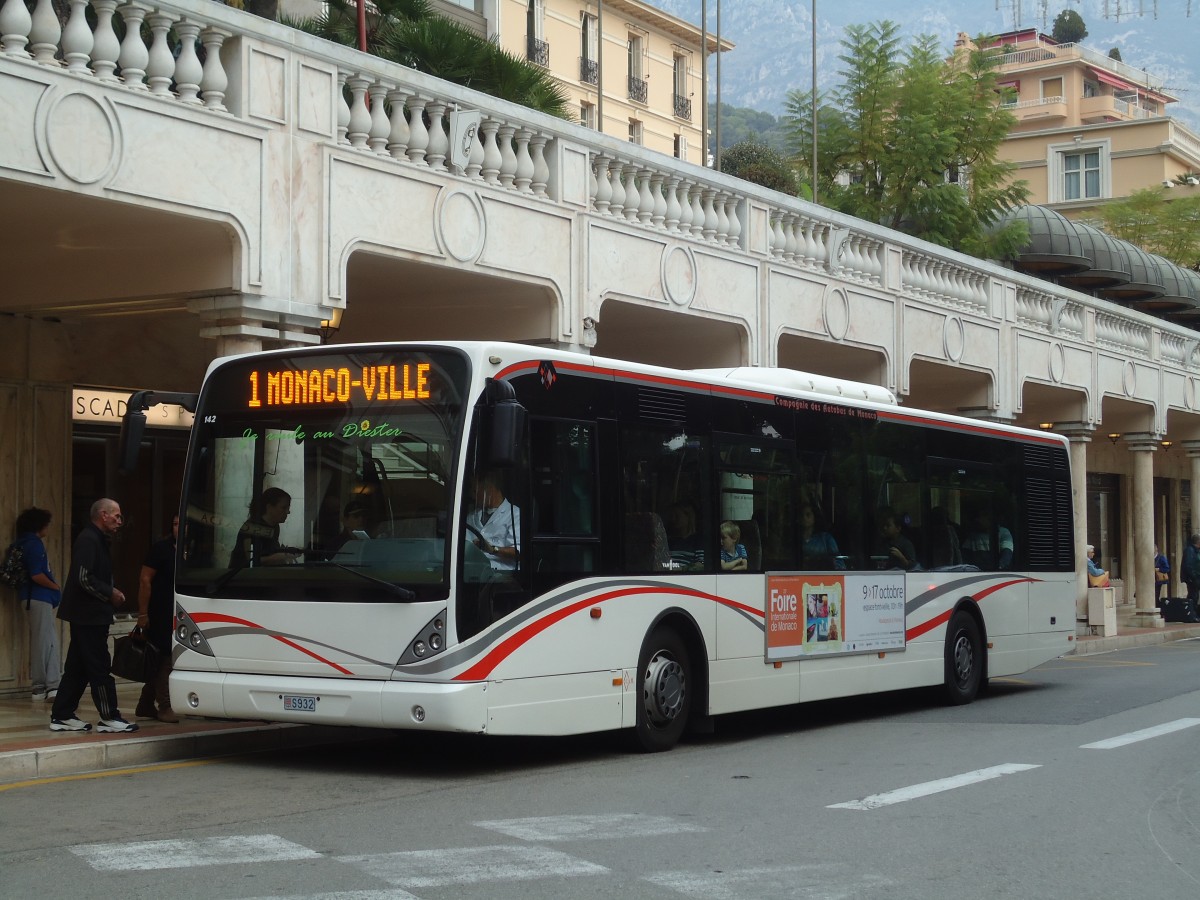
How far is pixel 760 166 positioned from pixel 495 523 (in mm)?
49610

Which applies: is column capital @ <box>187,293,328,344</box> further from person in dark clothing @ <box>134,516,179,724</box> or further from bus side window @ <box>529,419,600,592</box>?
bus side window @ <box>529,419,600,592</box>

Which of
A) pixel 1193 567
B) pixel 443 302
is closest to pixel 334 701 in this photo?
pixel 443 302

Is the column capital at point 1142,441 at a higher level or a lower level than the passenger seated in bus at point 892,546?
higher

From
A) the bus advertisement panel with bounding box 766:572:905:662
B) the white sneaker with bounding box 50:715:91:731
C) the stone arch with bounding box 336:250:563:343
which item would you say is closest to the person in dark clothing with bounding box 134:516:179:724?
the white sneaker with bounding box 50:715:91:731

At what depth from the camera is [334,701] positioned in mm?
10234

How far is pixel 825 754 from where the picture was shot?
12.0 meters

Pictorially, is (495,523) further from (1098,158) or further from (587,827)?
(1098,158)

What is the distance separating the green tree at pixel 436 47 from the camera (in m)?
21.3

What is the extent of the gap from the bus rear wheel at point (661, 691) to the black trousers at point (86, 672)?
3862 millimetres

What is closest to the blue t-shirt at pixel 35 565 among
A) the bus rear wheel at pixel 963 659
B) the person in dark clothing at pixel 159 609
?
the person in dark clothing at pixel 159 609

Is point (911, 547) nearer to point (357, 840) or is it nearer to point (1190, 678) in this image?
point (1190, 678)

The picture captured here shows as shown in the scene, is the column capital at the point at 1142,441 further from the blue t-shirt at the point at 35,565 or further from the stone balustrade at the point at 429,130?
the blue t-shirt at the point at 35,565

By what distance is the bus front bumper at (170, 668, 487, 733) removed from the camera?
9.95m

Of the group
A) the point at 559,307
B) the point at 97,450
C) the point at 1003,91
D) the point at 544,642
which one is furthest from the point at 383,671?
the point at 1003,91
